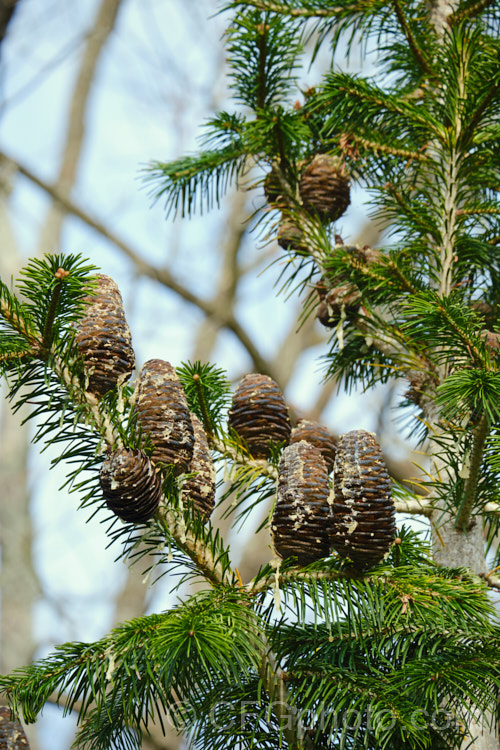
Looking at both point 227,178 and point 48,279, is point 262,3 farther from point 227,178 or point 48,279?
point 48,279

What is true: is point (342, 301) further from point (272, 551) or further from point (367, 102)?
point (272, 551)

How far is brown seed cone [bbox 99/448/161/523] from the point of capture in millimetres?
805

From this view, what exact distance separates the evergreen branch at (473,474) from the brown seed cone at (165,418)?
34 cm

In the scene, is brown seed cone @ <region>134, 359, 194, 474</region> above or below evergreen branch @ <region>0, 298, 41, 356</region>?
below

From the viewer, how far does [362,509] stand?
2.75 ft

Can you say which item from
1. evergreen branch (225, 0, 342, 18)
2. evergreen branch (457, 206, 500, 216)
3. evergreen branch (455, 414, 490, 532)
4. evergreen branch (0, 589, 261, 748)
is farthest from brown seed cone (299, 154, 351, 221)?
evergreen branch (0, 589, 261, 748)

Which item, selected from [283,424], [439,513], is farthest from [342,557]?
[439,513]

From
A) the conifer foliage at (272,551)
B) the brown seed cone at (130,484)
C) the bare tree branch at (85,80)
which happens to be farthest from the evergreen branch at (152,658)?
the bare tree branch at (85,80)

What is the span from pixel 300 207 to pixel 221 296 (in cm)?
374

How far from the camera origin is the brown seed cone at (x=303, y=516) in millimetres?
858

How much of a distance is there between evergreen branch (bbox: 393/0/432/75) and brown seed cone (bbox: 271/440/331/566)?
2.94ft

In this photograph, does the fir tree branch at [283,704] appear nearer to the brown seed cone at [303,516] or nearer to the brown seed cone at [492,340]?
the brown seed cone at [303,516]

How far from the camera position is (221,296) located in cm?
512

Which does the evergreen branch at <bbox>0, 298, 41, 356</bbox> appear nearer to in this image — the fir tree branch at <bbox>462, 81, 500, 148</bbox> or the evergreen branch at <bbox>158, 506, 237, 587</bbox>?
the evergreen branch at <bbox>158, 506, 237, 587</bbox>
